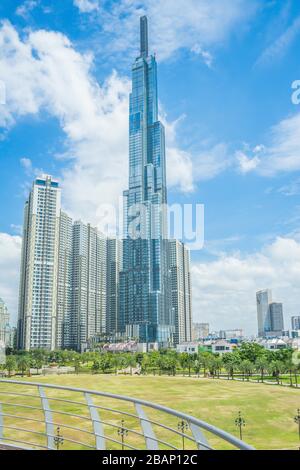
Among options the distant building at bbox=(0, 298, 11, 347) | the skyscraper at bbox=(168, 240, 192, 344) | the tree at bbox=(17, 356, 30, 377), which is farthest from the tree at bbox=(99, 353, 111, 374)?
the skyscraper at bbox=(168, 240, 192, 344)

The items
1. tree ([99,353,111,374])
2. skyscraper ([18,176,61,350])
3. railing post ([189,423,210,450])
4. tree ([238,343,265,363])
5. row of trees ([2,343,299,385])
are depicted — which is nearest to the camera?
railing post ([189,423,210,450])

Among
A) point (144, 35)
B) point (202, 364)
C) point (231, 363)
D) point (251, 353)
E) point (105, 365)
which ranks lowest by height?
point (105, 365)

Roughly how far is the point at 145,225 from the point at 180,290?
29.9 m

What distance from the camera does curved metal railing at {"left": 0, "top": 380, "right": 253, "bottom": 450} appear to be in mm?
3576

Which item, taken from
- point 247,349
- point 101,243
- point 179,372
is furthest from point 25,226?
point 247,349

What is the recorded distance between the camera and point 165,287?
Answer: 114 m

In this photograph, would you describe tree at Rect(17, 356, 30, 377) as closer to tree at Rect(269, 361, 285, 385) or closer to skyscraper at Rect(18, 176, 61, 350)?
skyscraper at Rect(18, 176, 61, 350)

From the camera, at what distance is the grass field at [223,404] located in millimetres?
25719

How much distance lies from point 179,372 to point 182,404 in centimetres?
3520

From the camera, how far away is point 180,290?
132750 mm

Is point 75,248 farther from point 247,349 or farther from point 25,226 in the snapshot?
point 247,349

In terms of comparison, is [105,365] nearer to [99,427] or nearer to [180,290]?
[180,290]

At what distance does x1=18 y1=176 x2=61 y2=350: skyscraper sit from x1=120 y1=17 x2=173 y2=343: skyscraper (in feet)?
72.2

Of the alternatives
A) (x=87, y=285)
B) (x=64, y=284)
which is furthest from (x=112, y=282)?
(x=64, y=284)
